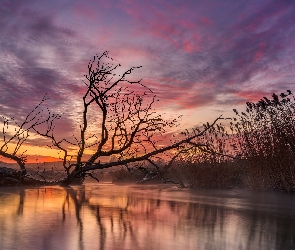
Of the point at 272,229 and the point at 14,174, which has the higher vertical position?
the point at 14,174

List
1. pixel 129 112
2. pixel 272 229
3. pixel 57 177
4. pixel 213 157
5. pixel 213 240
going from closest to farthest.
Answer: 1. pixel 213 240
2. pixel 272 229
3. pixel 129 112
4. pixel 213 157
5. pixel 57 177

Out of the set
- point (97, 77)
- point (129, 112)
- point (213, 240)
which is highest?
point (97, 77)

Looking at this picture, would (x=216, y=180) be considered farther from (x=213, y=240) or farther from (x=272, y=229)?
(x=213, y=240)

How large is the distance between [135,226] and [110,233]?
776 millimetres

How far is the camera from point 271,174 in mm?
14062

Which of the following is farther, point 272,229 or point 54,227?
point 272,229

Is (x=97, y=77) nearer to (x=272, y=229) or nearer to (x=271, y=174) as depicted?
(x=272, y=229)

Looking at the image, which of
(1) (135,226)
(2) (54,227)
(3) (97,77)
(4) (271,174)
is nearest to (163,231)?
(1) (135,226)

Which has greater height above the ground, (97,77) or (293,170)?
(97,77)

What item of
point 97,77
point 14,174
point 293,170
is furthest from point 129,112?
point 293,170

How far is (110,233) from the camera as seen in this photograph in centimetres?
473

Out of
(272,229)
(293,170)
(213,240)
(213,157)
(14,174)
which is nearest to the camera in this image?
(213,240)

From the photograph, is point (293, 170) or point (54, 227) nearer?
point (54, 227)

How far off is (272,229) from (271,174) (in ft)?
29.1
